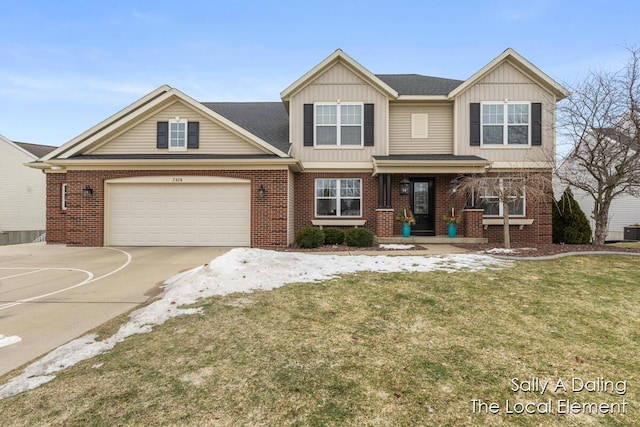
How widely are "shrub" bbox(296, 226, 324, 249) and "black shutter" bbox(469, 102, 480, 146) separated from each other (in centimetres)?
748

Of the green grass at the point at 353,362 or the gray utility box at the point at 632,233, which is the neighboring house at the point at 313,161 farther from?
the gray utility box at the point at 632,233

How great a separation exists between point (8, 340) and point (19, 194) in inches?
1083

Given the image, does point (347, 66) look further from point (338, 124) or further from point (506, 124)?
point (506, 124)

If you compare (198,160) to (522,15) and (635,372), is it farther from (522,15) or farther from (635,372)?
(522,15)

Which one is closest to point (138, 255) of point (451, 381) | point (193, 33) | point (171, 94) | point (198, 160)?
point (198, 160)

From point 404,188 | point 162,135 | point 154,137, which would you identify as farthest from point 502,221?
point 154,137

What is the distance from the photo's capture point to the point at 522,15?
15.9m

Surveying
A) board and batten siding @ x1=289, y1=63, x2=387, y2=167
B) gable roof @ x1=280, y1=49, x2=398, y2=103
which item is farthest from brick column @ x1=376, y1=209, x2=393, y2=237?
gable roof @ x1=280, y1=49, x2=398, y2=103

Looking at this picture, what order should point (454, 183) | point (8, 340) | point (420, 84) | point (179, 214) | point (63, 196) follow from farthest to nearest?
point (420, 84) → point (63, 196) → point (454, 183) → point (179, 214) → point (8, 340)

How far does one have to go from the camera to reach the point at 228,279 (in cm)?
577

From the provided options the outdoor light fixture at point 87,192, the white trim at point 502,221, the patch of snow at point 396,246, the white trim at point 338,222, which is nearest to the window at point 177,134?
the outdoor light fixture at point 87,192

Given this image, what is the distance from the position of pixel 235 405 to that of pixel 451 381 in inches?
71.0

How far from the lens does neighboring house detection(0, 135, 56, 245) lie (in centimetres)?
2369

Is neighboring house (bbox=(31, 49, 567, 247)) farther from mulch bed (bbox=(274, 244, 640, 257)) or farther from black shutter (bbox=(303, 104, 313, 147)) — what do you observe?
mulch bed (bbox=(274, 244, 640, 257))
